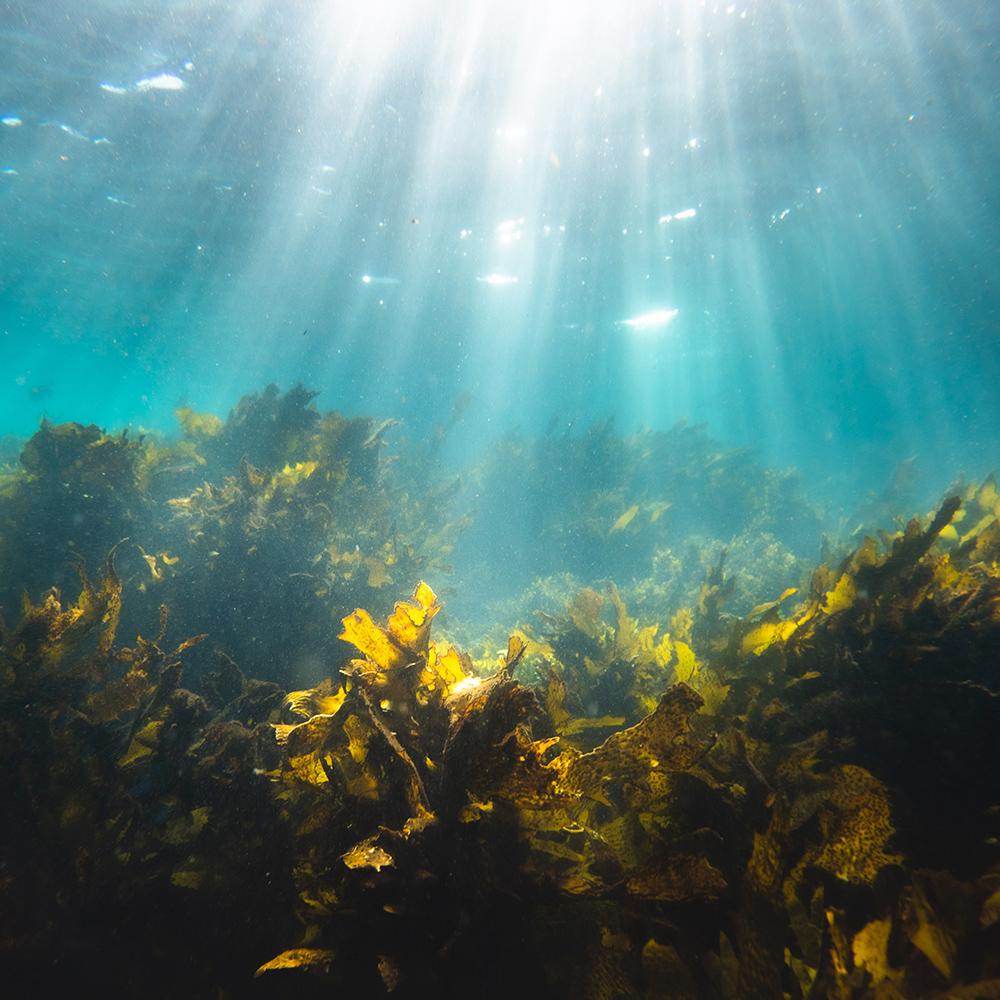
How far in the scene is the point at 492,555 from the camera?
10.2 metres

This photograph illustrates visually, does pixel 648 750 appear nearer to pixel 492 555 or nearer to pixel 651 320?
pixel 492 555

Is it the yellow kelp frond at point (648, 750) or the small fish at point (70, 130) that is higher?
the small fish at point (70, 130)

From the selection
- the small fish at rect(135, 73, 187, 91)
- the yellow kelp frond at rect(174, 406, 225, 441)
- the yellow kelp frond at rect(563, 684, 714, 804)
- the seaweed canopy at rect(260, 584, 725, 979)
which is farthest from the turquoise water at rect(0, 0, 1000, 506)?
the seaweed canopy at rect(260, 584, 725, 979)

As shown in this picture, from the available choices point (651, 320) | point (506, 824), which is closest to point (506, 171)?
point (506, 824)

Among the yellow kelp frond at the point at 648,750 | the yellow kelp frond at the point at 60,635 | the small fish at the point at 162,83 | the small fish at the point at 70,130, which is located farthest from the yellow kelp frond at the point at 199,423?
the small fish at the point at 70,130

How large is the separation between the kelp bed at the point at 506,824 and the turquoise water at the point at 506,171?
1126 cm

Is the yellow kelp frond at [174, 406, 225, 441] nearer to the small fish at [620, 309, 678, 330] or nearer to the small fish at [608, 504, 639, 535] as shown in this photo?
the small fish at [608, 504, 639, 535]

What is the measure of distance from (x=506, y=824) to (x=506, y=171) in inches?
553

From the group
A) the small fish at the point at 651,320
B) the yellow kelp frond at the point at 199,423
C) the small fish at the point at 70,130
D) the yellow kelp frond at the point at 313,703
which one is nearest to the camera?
the yellow kelp frond at the point at 313,703

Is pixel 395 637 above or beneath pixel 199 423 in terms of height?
beneath

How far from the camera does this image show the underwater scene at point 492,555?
1173 millimetres

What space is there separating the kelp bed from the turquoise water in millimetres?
11264

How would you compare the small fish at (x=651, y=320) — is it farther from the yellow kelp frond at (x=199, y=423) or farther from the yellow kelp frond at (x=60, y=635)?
the yellow kelp frond at (x=60, y=635)

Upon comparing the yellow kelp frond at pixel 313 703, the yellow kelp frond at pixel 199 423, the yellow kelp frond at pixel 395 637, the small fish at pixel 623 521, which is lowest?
the yellow kelp frond at pixel 313 703
